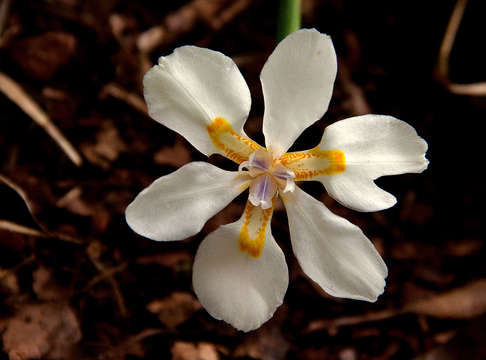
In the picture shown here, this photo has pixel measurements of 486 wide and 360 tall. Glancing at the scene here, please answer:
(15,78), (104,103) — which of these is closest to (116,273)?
(104,103)

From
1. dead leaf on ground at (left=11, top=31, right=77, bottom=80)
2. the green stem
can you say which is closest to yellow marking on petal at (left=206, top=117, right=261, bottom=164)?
the green stem

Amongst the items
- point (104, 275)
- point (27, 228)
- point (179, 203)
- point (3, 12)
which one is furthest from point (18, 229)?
point (3, 12)

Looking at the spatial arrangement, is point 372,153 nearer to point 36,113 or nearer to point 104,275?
point 104,275

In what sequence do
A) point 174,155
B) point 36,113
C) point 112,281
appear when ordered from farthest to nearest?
point 174,155
point 36,113
point 112,281

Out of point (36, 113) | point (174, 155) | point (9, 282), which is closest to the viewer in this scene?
point (9, 282)

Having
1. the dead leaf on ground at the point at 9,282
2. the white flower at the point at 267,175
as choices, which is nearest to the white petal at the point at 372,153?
the white flower at the point at 267,175

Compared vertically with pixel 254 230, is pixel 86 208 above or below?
below

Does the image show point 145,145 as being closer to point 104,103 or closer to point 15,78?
point 104,103
